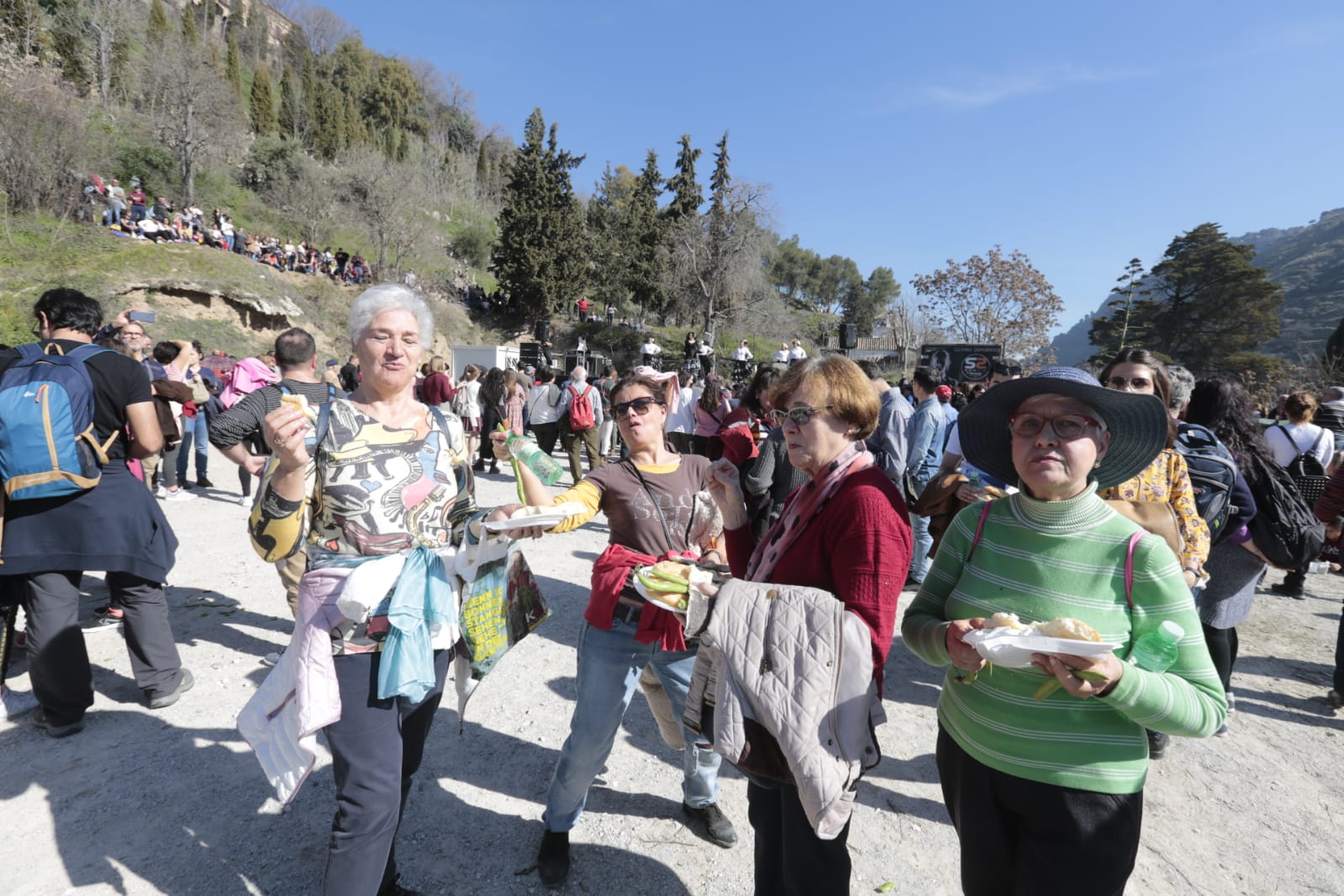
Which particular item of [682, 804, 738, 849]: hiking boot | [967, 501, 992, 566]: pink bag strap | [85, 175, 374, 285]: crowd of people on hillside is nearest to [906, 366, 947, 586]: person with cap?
[682, 804, 738, 849]: hiking boot

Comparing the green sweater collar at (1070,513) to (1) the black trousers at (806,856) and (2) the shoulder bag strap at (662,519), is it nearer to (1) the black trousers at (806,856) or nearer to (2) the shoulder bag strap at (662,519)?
(1) the black trousers at (806,856)

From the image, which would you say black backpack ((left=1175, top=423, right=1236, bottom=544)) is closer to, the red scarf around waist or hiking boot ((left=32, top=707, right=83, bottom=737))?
the red scarf around waist

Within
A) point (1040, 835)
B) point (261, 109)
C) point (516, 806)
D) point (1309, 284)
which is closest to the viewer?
point (1040, 835)

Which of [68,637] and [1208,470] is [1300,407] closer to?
[1208,470]

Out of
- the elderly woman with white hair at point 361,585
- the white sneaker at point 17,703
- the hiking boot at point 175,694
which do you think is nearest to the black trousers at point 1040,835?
the elderly woman with white hair at point 361,585

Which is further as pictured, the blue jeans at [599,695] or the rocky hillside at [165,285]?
the rocky hillside at [165,285]

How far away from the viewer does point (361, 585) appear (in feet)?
5.68

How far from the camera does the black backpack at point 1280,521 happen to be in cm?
307

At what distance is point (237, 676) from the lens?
381cm

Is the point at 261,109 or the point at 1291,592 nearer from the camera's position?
the point at 1291,592

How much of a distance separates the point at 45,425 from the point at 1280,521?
629 cm

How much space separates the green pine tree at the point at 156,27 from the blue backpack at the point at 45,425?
1885 inches

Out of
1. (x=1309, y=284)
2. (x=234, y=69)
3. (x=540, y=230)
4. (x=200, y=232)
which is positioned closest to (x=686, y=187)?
(x=540, y=230)

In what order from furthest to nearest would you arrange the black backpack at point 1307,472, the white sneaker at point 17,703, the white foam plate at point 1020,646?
the black backpack at point 1307,472
the white sneaker at point 17,703
the white foam plate at point 1020,646
